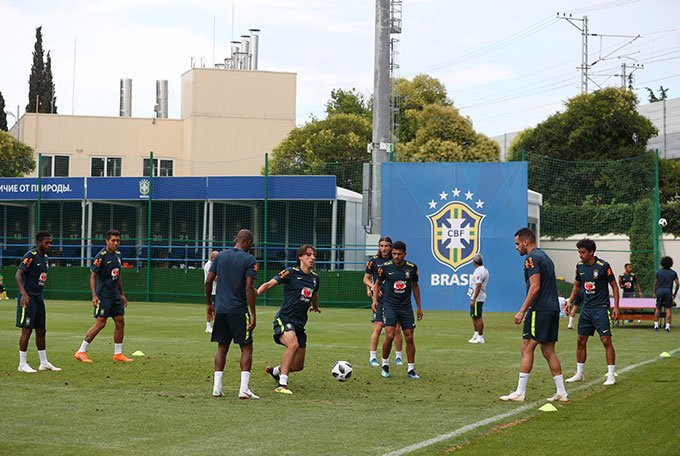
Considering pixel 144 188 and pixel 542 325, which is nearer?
pixel 542 325

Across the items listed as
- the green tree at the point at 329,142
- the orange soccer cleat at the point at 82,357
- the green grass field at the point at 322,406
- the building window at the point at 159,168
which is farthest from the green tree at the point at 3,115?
the orange soccer cleat at the point at 82,357

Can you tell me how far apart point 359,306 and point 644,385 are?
23340 millimetres

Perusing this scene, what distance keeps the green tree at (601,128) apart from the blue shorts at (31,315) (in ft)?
134

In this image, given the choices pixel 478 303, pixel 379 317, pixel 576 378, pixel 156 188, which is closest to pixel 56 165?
pixel 156 188

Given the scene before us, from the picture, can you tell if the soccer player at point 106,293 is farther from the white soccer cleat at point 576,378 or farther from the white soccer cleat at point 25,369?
the white soccer cleat at point 576,378

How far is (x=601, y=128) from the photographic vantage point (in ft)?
171

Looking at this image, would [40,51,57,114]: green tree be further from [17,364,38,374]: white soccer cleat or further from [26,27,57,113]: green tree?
[17,364,38,374]: white soccer cleat

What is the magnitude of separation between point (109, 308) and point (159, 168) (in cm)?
5008

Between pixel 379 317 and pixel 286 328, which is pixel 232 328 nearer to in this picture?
pixel 286 328

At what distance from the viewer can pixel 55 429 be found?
391 inches

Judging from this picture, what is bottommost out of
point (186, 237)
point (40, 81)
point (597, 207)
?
point (186, 237)

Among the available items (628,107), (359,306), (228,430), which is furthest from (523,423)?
(628,107)

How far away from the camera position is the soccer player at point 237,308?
1213 centimetres

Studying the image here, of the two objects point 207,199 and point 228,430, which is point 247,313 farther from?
point 207,199
